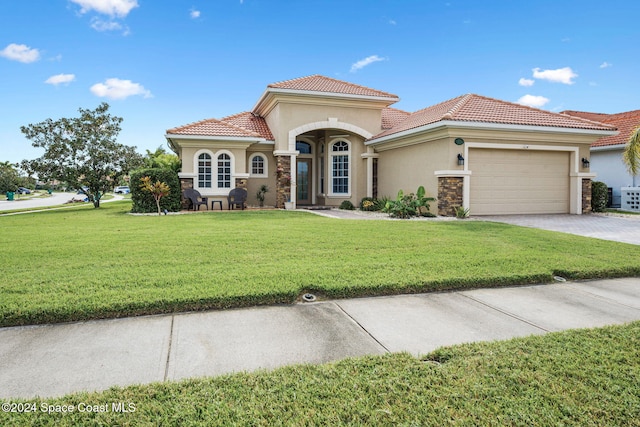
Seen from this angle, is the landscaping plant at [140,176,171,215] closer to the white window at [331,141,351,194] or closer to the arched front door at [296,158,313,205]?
the arched front door at [296,158,313,205]

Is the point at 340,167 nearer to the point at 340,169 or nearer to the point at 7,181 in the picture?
the point at 340,169

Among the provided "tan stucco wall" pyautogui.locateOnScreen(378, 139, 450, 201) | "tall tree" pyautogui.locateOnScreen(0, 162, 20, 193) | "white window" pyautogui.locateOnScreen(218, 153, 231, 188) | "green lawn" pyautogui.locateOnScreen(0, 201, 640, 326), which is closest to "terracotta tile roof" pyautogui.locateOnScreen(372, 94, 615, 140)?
"tan stucco wall" pyautogui.locateOnScreen(378, 139, 450, 201)

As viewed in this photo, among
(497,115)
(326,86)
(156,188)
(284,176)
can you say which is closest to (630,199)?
(497,115)

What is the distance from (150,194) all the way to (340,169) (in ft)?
29.3

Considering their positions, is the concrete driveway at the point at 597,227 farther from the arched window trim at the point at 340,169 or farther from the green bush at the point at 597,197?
the arched window trim at the point at 340,169

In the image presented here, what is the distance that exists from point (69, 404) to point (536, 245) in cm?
834

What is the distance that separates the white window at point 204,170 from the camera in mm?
18203

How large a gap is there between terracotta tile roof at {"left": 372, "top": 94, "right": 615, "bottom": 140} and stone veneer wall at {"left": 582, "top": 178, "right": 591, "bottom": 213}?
7.18ft

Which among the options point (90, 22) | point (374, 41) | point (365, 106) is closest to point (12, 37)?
point (90, 22)

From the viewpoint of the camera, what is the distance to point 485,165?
15406 mm

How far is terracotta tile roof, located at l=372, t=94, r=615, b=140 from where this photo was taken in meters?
14.9

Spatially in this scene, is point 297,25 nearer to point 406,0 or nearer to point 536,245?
point 406,0

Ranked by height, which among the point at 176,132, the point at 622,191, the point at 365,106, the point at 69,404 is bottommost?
the point at 69,404

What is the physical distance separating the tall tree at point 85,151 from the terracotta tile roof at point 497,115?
15.3 metres
